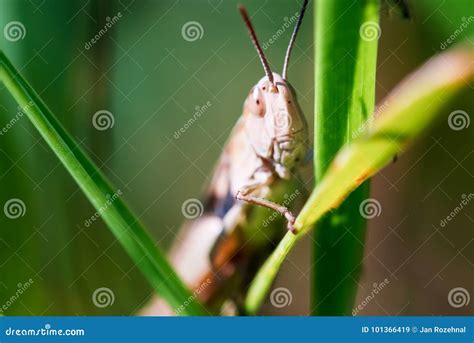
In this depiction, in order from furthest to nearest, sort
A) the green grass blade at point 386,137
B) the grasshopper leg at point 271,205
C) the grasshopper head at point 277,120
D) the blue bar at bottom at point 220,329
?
the blue bar at bottom at point 220,329 → the grasshopper head at point 277,120 → the grasshopper leg at point 271,205 → the green grass blade at point 386,137

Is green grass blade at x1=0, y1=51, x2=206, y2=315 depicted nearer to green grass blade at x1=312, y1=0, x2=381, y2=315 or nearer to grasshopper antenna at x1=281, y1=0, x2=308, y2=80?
green grass blade at x1=312, y1=0, x2=381, y2=315

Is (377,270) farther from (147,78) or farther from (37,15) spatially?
(37,15)

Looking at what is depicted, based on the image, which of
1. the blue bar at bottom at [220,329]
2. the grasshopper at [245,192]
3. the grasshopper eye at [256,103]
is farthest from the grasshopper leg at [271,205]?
the blue bar at bottom at [220,329]

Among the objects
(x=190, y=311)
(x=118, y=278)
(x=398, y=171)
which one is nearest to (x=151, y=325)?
(x=118, y=278)

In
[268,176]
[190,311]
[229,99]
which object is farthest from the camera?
[229,99]

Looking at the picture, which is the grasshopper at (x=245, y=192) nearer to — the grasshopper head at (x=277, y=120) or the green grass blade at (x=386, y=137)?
the grasshopper head at (x=277, y=120)

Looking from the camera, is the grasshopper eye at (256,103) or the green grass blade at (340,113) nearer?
the green grass blade at (340,113)

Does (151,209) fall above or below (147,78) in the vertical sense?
below
